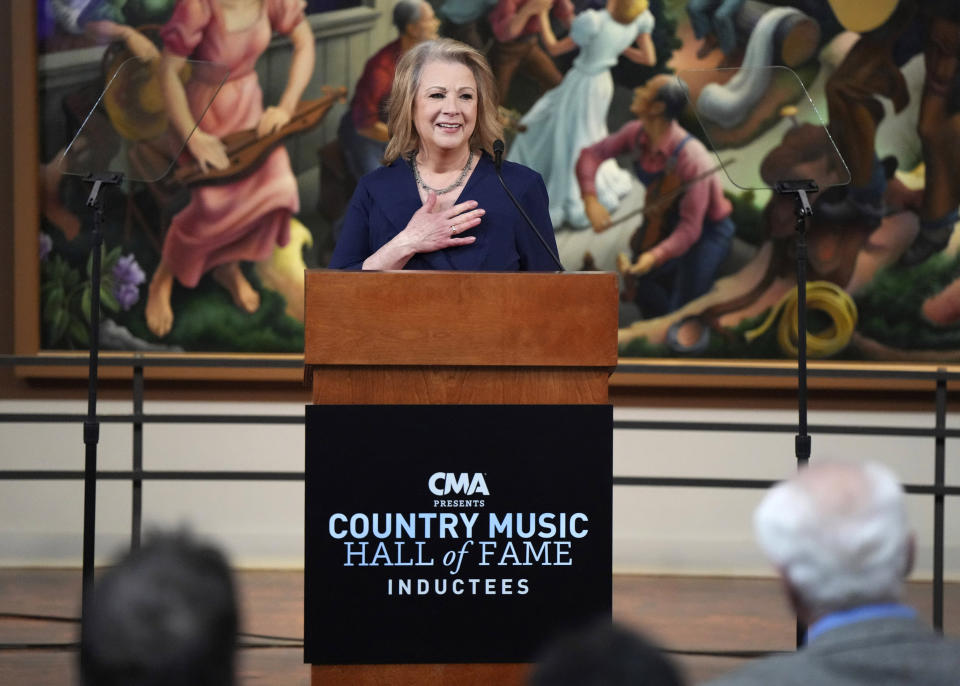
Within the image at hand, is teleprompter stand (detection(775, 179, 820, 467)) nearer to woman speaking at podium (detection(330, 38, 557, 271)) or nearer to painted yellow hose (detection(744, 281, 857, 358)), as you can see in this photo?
woman speaking at podium (detection(330, 38, 557, 271))

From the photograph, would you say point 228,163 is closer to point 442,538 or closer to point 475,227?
point 475,227

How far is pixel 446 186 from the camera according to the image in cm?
360

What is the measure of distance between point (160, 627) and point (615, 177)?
569 cm

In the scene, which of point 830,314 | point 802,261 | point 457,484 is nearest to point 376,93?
point 830,314

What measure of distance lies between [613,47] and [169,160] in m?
2.93

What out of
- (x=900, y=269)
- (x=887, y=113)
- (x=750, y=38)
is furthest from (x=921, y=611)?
(x=750, y=38)

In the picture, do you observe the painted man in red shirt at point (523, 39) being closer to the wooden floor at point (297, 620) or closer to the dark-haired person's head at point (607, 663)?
the wooden floor at point (297, 620)

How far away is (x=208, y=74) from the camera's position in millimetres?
4891

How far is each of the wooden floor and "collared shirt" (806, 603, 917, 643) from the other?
3247mm

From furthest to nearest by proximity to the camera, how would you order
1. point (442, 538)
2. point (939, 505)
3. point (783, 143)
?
point (939, 505)
point (783, 143)
point (442, 538)

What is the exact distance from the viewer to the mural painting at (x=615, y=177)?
21.9 ft

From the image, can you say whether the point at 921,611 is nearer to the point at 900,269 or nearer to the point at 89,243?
the point at 900,269

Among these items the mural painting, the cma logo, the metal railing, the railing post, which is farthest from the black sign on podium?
the mural painting

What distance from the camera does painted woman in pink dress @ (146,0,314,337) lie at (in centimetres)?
673
